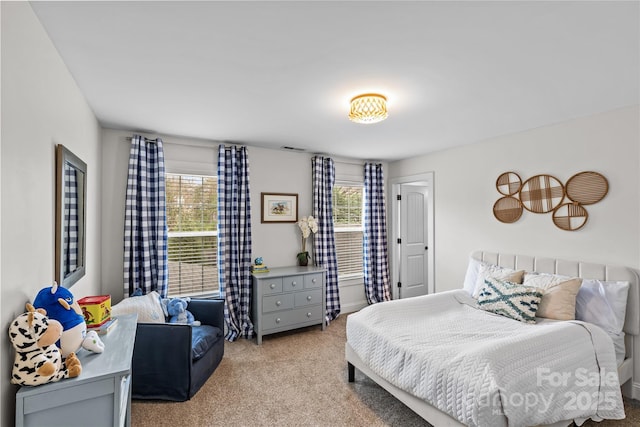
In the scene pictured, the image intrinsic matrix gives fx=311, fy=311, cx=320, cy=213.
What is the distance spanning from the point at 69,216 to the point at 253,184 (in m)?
2.21

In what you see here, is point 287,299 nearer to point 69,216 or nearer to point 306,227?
point 306,227

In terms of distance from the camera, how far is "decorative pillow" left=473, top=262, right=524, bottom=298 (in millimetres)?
2996

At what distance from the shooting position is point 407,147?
4.03 meters

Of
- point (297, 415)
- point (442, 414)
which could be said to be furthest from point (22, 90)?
point (442, 414)

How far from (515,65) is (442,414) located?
216 cm

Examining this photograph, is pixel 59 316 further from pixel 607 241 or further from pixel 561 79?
pixel 607 241

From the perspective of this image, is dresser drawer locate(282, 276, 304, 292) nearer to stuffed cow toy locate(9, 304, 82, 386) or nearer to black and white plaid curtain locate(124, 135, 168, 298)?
black and white plaid curtain locate(124, 135, 168, 298)

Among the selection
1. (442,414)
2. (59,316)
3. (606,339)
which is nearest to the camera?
(59,316)

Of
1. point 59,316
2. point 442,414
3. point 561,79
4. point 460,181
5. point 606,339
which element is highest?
point 561,79

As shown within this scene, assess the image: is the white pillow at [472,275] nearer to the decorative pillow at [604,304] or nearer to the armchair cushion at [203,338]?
the decorative pillow at [604,304]

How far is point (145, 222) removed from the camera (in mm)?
3254

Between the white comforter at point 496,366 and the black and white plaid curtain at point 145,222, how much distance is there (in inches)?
86.2

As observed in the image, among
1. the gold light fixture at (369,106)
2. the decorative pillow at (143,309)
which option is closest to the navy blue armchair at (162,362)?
the decorative pillow at (143,309)

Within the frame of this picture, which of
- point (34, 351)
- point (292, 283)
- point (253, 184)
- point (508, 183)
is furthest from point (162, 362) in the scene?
point (508, 183)
